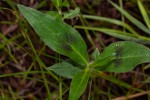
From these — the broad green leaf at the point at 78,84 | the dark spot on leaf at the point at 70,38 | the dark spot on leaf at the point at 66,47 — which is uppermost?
the dark spot on leaf at the point at 70,38

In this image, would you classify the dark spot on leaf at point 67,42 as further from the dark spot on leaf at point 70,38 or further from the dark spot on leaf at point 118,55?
the dark spot on leaf at point 118,55

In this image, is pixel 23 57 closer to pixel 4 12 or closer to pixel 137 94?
pixel 4 12

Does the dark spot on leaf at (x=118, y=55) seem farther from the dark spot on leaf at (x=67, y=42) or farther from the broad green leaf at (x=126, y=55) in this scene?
the dark spot on leaf at (x=67, y=42)

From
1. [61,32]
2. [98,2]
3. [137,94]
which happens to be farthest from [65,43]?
[98,2]

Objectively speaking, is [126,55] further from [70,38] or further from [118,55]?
[70,38]

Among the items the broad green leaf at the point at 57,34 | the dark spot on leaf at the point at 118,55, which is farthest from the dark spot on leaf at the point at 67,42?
the dark spot on leaf at the point at 118,55

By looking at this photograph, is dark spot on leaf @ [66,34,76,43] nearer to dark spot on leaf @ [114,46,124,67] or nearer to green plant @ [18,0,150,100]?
green plant @ [18,0,150,100]

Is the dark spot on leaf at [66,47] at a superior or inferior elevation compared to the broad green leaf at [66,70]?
superior
